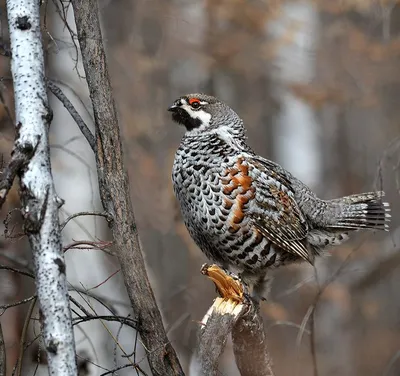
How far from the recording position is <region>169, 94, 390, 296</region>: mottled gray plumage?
4.69 meters

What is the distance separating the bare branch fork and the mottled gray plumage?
23.6 inches

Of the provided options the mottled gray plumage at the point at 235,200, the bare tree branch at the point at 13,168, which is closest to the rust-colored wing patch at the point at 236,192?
the mottled gray plumage at the point at 235,200

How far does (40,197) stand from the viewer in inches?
108

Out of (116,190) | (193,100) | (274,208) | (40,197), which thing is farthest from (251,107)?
(40,197)

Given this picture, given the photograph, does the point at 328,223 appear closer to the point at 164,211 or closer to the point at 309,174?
the point at 164,211

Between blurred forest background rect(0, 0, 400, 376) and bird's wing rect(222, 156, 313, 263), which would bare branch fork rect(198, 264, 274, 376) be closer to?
bird's wing rect(222, 156, 313, 263)

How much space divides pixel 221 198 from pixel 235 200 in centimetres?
10

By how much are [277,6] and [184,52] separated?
1.43 meters

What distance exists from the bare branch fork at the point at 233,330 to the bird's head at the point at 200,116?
48.7 inches

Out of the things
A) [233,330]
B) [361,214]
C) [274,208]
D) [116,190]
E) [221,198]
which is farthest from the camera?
[361,214]

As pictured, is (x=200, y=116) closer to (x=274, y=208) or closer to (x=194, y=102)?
(x=194, y=102)

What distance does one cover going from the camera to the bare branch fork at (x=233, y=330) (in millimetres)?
3600

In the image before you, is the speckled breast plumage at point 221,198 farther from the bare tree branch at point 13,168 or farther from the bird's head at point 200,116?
the bare tree branch at point 13,168

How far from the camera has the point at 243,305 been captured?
13.2ft
